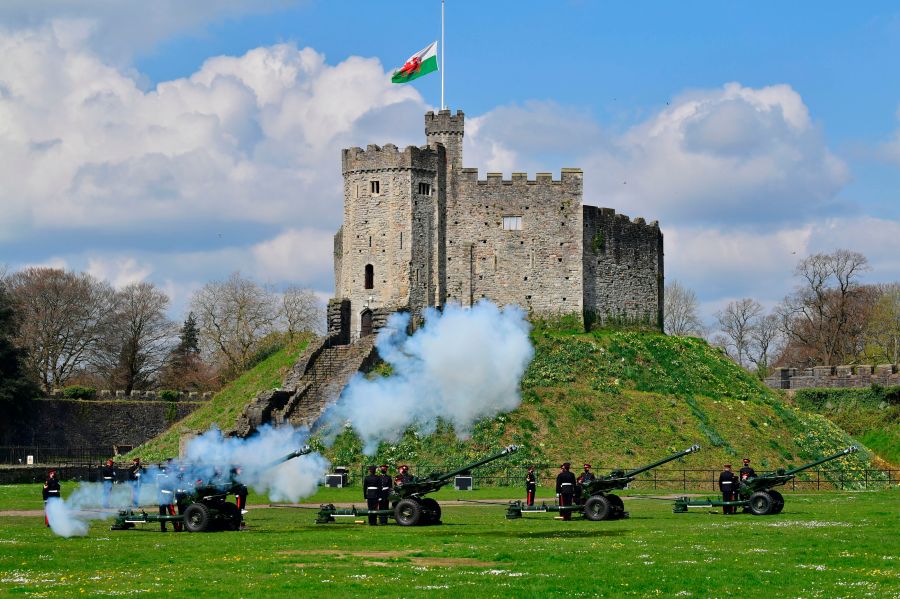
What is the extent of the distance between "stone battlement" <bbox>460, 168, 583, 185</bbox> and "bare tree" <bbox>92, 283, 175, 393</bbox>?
173ft

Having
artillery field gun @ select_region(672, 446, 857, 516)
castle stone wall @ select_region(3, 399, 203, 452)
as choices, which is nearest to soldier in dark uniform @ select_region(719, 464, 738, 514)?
artillery field gun @ select_region(672, 446, 857, 516)

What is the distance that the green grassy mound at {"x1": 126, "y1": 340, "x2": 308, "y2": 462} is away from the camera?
62391 mm

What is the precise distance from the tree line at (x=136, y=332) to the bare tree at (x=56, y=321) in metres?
0.08

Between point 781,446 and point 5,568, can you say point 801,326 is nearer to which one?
point 781,446

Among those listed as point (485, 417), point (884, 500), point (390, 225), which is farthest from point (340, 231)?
point (884, 500)

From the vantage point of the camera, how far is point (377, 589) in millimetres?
22484

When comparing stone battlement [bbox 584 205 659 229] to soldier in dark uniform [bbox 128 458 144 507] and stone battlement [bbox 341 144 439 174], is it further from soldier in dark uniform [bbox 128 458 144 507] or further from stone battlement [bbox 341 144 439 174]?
soldier in dark uniform [bbox 128 458 144 507]

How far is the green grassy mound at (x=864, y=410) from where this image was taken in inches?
3068

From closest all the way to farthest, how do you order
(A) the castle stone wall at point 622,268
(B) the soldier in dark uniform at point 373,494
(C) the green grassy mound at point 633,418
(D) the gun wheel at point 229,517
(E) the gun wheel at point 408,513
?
(D) the gun wheel at point 229,517 → (E) the gun wheel at point 408,513 → (B) the soldier in dark uniform at point 373,494 → (C) the green grassy mound at point 633,418 → (A) the castle stone wall at point 622,268

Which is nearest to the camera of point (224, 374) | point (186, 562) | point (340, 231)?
point (186, 562)

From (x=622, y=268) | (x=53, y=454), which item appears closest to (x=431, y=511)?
(x=622, y=268)

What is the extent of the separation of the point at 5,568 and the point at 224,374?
79.7 m

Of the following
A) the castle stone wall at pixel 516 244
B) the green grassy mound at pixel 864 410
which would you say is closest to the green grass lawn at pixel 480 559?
the castle stone wall at pixel 516 244

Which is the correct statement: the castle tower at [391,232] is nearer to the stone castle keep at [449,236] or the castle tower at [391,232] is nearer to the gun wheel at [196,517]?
the stone castle keep at [449,236]
